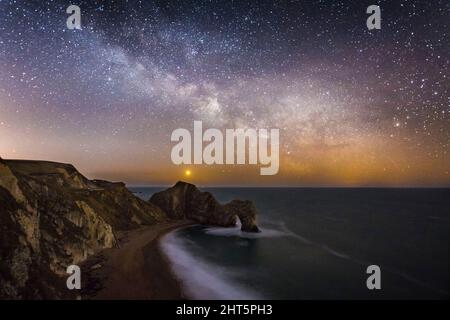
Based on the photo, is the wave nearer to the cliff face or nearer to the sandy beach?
the sandy beach

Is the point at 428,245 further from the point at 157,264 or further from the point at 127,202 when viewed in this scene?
the point at 127,202

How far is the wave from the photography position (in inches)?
901

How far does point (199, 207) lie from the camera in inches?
2506

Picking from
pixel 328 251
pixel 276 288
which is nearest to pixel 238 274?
pixel 276 288

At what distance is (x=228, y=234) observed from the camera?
167ft

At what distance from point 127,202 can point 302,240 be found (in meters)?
36.2

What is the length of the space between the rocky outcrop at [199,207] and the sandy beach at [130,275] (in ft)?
79.6

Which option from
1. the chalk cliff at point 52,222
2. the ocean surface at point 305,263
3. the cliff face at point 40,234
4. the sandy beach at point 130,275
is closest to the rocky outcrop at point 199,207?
the chalk cliff at point 52,222

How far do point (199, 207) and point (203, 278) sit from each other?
122ft

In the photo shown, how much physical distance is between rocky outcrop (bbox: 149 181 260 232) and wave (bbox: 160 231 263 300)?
21.5m

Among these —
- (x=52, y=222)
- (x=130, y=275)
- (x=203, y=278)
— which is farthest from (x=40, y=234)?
(x=203, y=278)

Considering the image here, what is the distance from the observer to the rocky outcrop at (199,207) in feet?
187

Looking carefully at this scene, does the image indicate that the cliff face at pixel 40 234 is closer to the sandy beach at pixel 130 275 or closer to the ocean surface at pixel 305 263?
the sandy beach at pixel 130 275
